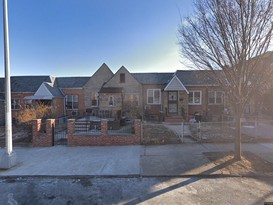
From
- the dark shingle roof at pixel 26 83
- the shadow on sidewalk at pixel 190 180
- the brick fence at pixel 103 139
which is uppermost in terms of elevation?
the dark shingle roof at pixel 26 83

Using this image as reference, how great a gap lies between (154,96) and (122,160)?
15725 millimetres

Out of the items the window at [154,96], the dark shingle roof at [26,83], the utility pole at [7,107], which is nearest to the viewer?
the utility pole at [7,107]

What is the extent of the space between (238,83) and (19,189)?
27.0 ft

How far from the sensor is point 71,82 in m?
27.7

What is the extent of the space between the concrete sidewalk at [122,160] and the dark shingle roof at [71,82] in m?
16.8

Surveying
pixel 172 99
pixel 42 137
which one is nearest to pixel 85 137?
pixel 42 137

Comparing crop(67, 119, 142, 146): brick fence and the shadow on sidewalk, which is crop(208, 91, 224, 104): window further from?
the shadow on sidewalk

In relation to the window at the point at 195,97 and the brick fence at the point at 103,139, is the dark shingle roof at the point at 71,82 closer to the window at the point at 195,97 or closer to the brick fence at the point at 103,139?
the window at the point at 195,97

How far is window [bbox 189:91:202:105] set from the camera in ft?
76.7

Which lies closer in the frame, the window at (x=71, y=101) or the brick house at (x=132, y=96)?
the brick house at (x=132, y=96)

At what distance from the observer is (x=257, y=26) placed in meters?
7.11

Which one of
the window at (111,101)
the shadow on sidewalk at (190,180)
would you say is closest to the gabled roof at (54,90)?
the window at (111,101)

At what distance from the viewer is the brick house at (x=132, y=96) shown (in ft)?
72.4

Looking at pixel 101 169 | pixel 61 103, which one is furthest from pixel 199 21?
pixel 61 103
